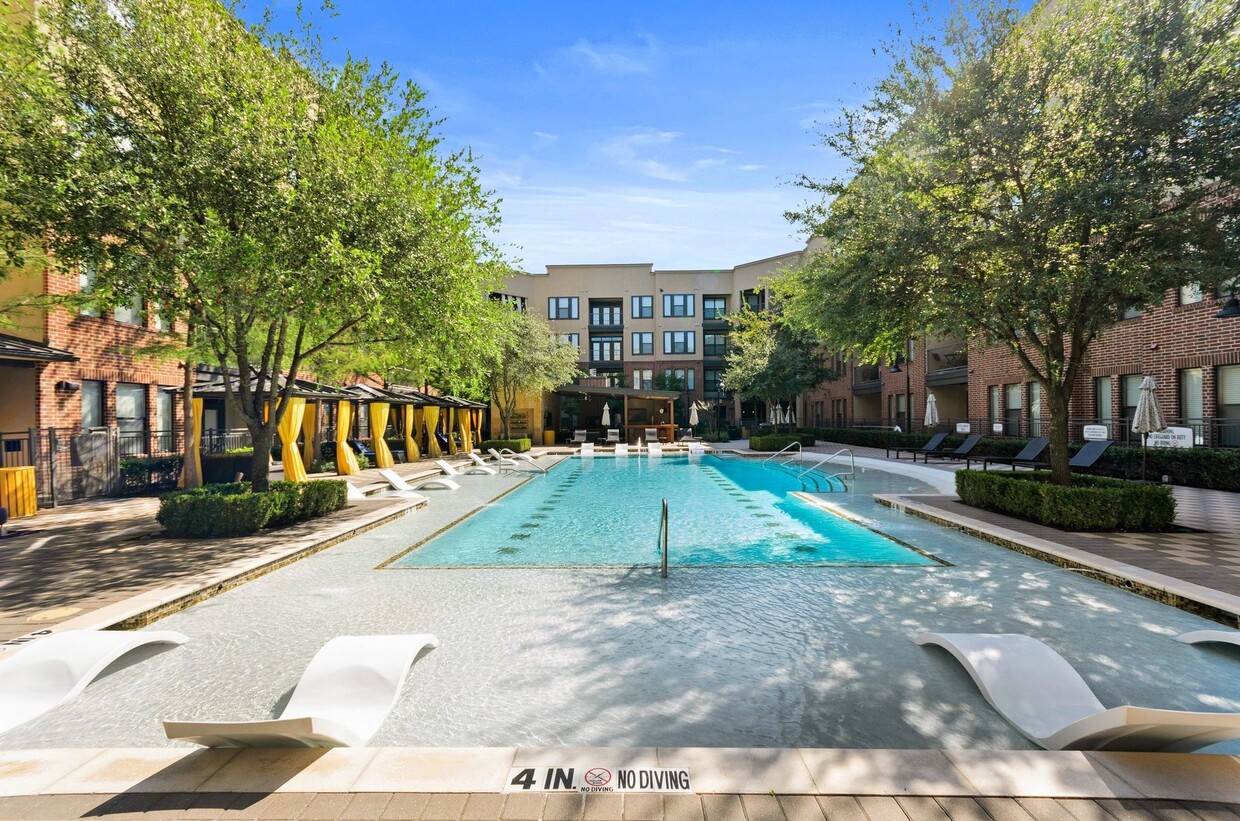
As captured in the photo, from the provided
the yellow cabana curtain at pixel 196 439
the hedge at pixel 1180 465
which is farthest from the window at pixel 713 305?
the yellow cabana curtain at pixel 196 439

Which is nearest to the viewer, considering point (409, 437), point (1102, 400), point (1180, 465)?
point (1180, 465)

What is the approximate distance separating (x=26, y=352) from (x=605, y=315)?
41.3 meters

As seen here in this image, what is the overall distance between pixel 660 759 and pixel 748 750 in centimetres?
50

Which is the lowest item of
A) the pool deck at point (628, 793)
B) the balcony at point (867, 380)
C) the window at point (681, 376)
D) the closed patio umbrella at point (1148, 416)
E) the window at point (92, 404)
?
the pool deck at point (628, 793)

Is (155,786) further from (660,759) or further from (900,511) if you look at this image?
(900,511)

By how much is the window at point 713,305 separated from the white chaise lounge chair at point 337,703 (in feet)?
153

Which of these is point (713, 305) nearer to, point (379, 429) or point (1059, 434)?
point (379, 429)

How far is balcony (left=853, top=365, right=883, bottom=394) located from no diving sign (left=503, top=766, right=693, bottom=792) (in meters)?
35.1

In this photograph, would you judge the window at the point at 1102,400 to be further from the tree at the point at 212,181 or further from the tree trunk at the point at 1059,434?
the tree at the point at 212,181

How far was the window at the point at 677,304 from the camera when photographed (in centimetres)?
4919

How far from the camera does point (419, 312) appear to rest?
9.76 meters

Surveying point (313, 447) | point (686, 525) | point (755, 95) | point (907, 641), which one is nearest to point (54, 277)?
point (313, 447)

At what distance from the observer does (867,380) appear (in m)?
36.4

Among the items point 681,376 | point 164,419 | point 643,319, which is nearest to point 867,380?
point 681,376
